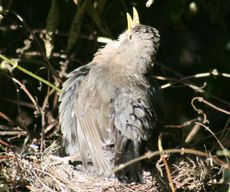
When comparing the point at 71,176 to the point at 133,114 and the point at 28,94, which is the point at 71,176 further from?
the point at 28,94

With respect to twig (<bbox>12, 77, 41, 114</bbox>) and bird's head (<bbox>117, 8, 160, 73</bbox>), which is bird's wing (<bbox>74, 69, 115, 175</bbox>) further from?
twig (<bbox>12, 77, 41, 114</bbox>)

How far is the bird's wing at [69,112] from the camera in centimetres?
563

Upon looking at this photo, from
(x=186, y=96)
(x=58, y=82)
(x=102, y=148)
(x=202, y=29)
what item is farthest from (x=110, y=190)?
(x=202, y=29)

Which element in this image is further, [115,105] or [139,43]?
[139,43]

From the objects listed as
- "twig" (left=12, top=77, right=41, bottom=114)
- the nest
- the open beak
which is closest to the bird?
the open beak

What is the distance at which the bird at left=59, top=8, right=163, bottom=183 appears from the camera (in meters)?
5.30

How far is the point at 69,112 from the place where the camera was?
222 inches

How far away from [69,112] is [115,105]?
426mm

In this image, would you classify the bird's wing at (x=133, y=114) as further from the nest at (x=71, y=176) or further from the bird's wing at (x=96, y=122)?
the nest at (x=71, y=176)

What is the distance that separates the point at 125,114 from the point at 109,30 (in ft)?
3.33

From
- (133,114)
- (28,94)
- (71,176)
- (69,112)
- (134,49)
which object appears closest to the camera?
(133,114)

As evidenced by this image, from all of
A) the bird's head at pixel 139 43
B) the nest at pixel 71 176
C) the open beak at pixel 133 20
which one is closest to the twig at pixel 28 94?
the nest at pixel 71 176

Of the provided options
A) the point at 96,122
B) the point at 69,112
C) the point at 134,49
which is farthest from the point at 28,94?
the point at 134,49

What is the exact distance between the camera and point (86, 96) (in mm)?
5508
